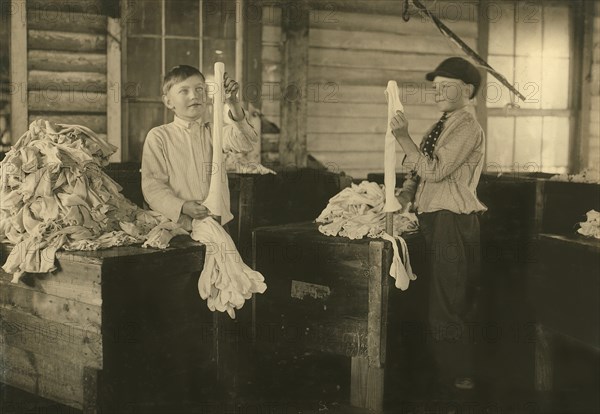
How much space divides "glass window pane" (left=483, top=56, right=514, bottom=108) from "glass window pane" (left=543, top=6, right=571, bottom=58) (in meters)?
0.48

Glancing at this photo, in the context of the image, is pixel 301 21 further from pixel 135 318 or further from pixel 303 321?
pixel 135 318

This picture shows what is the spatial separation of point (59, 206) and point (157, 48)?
2.43m

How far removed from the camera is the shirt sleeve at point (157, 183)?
4090 millimetres

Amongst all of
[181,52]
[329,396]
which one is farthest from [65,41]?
[329,396]

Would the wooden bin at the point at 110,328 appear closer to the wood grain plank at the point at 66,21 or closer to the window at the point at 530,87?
the wood grain plank at the point at 66,21

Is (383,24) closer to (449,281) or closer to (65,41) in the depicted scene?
(65,41)

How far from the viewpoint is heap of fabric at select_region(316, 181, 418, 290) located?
412 cm

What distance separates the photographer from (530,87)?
745cm

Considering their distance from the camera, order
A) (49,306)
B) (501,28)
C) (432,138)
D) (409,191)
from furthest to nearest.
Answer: (501,28) < (409,191) < (432,138) < (49,306)

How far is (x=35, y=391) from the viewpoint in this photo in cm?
381

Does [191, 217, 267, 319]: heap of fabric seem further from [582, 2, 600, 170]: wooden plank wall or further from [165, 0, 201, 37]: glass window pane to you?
[582, 2, 600, 170]: wooden plank wall

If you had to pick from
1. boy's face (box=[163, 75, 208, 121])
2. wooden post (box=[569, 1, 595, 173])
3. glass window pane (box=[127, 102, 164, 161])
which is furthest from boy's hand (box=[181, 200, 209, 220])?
wooden post (box=[569, 1, 595, 173])

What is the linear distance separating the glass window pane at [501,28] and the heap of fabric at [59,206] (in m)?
4.41

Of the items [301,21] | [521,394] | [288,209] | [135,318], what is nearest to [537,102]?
[301,21]
